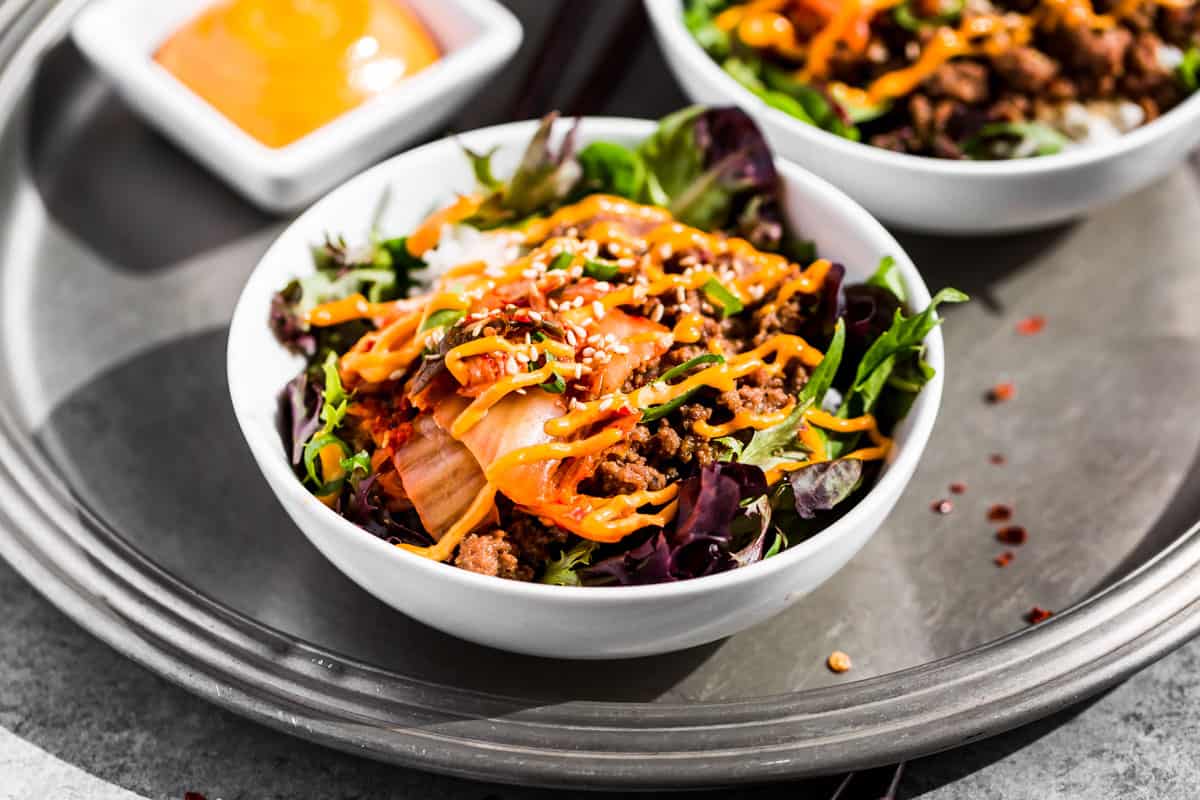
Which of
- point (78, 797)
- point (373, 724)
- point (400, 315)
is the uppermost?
point (400, 315)

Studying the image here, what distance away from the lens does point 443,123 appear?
3.45 metres

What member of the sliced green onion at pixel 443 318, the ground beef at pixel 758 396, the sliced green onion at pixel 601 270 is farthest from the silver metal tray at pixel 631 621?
the sliced green onion at pixel 601 270

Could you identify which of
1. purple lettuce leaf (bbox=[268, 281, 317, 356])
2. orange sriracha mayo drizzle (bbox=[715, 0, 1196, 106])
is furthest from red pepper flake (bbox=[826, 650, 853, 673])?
orange sriracha mayo drizzle (bbox=[715, 0, 1196, 106])

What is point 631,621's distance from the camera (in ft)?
7.07

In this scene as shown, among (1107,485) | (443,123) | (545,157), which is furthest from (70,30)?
(1107,485)

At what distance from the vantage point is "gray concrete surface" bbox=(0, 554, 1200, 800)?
2363mm

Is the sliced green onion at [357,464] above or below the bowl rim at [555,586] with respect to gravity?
below

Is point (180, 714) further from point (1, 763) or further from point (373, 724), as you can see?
point (373, 724)

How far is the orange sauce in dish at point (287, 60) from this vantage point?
3.29 meters

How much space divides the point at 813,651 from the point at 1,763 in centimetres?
154

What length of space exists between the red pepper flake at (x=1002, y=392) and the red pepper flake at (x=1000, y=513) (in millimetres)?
296

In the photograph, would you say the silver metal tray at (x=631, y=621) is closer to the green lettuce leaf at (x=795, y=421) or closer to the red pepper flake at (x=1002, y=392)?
the red pepper flake at (x=1002, y=392)

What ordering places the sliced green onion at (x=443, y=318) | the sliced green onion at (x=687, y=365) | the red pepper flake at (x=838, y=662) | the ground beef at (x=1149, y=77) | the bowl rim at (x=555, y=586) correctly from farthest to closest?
the ground beef at (x=1149, y=77)
the red pepper flake at (x=838, y=662)
the sliced green onion at (x=443, y=318)
the sliced green onion at (x=687, y=365)
the bowl rim at (x=555, y=586)

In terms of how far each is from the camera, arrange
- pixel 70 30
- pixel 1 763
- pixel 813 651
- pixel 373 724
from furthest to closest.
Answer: pixel 70 30
pixel 813 651
pixel 1 763
pixel 373 724
